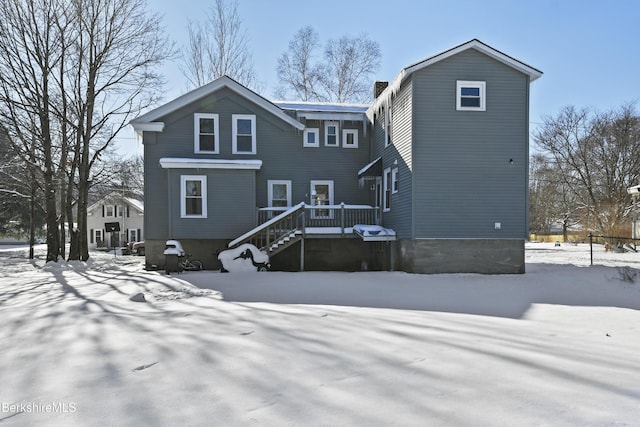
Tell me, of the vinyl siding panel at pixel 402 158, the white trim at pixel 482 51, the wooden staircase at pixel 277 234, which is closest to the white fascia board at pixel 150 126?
the wooden staircase at pixel 277 234

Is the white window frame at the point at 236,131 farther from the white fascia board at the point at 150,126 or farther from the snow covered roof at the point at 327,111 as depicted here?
the white fascia board at the point at 150,126

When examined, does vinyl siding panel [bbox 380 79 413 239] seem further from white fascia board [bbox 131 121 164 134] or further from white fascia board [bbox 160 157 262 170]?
white fascia board [bbox 131 121 164 134]

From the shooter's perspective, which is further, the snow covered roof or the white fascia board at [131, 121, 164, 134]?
the snow covered roof

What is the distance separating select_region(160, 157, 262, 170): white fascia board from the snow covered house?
4 centimetres

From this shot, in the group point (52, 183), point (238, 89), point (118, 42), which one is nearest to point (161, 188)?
point (238, 89)

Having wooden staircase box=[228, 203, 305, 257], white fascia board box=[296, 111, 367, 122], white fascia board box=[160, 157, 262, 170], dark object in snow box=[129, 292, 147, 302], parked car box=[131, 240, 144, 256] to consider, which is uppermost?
white fascia board box=[296, 111, 367, 122]

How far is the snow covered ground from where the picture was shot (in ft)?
11.2

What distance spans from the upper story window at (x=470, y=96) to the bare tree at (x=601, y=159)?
20634 mm

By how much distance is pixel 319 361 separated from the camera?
4.66 meters

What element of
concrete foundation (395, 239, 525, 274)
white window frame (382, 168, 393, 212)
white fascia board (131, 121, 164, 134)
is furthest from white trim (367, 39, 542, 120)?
white fascia board (131, 121, 164, 134)

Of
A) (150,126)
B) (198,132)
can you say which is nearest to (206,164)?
(198,132)

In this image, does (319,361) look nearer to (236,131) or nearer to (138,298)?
(138,298)

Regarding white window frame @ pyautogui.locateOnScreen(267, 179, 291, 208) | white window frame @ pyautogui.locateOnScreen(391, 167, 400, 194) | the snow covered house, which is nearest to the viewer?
the snow covered house

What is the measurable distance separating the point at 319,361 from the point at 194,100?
14640mm
